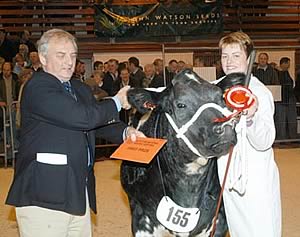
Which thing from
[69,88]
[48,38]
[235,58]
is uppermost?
[48,38]

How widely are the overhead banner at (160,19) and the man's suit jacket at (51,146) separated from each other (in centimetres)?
1074

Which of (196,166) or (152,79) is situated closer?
(196,166)

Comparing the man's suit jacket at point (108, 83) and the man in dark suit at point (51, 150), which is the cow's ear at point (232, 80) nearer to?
the man in dark suit at point (51, 150)

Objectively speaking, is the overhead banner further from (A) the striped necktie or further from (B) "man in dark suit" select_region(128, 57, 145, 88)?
(A) the striped necktie

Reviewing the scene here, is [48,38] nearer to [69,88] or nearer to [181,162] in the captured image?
[69,88]

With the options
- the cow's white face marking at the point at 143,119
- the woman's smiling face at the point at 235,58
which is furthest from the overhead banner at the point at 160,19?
the woman's smiling face at the point at 235,58

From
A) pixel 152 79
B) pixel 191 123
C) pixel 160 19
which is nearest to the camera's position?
pixel 191 123

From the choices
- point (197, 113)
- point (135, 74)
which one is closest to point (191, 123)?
point (197, 113)

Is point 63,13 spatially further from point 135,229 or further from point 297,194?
point 135,229

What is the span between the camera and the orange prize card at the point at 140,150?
2.48 m

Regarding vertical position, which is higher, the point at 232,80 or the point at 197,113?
the point at 232,80

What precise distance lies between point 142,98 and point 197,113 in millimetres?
368

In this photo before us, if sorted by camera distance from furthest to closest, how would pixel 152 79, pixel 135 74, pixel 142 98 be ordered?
1. pixel 135 74
2. pixel 152 79
3. pixel 142 98

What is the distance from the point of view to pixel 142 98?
8.77ft
